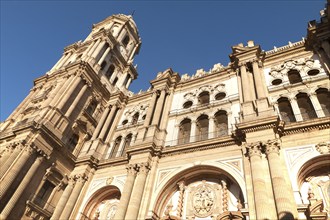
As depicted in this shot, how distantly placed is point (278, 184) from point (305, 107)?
279 inches

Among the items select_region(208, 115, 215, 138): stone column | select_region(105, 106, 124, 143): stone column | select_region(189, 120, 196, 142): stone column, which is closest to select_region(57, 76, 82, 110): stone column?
select_region(105, 106, 124, 143): stone column

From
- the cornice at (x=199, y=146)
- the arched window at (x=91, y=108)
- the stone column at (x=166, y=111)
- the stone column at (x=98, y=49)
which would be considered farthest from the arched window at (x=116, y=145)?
the stone column at (x=98, y=49)

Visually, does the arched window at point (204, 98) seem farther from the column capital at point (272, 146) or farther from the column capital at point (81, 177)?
the column capital at point (81, 177)

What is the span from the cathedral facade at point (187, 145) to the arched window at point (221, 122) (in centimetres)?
8

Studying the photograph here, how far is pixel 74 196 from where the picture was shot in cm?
1952

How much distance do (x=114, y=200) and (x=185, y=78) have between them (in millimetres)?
13155

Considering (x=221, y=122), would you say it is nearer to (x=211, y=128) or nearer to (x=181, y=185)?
(x=211, y=128)

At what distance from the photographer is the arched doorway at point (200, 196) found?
15.0 meters

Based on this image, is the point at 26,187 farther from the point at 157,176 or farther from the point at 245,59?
the point at 245,59

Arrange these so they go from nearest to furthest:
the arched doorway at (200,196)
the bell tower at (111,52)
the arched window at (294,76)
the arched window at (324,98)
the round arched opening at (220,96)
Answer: the arched doorway at (200,196)
the arched window at (324,98)
the arched window at (294,76)
the round arched opening at (220,96)
the bell tower at (111,52)

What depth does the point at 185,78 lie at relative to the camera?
26531mm

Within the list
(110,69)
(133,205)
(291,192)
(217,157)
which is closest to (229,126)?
(217,157)

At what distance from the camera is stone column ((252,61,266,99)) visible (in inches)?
718

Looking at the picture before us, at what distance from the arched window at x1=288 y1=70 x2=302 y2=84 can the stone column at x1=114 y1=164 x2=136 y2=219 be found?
13184 millimetres
